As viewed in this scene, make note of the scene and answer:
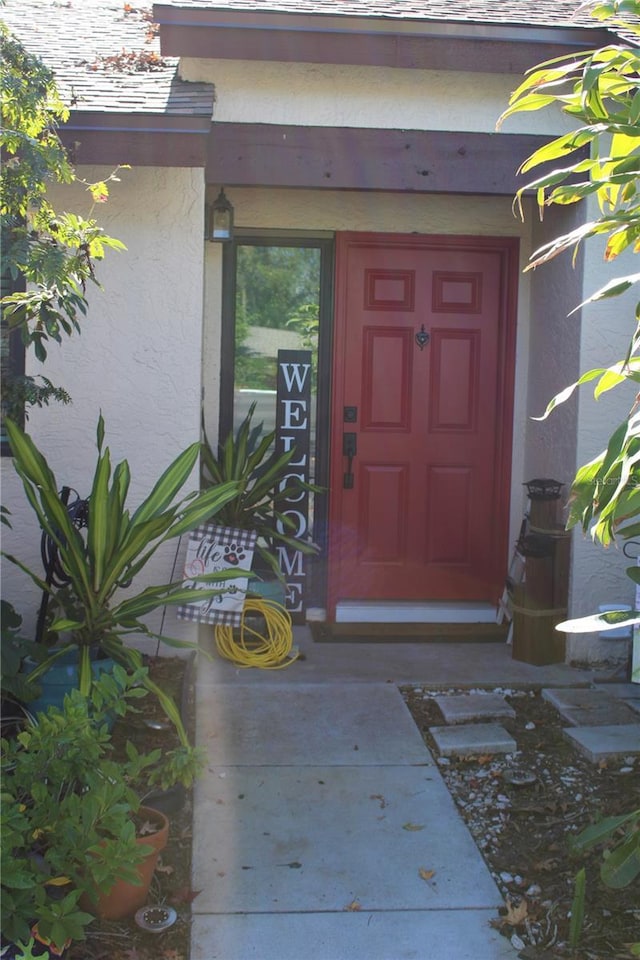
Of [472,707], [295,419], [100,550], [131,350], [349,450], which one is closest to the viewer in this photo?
[100,550]

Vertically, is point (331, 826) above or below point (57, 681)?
below

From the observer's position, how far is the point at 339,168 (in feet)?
18.1

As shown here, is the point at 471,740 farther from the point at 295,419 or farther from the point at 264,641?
the point at 295,419

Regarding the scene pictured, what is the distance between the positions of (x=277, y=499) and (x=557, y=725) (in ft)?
7.02

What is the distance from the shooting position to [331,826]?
153 inches

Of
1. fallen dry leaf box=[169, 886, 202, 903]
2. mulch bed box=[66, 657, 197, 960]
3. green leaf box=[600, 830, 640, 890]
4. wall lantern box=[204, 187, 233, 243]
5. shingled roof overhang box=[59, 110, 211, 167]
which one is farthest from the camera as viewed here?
wall lantern box=[204, 187, 233, 243]

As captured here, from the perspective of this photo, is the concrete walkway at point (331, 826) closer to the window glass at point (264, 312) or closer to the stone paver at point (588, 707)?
the stone paver at point (588, 707)

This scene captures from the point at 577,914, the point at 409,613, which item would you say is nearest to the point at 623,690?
the point at 409,613

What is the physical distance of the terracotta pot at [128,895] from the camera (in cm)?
306

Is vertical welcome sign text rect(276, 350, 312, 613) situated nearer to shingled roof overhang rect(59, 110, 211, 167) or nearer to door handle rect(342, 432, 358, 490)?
door handle rect(342, 432, 358, 490)

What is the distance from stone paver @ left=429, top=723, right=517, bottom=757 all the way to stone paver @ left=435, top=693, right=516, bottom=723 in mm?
138

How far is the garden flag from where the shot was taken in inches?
211

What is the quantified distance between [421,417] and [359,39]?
7.90 feet

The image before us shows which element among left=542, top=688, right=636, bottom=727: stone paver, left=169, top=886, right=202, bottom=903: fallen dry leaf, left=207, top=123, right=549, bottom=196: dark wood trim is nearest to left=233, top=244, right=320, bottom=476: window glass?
left=207, top=123, right=549, bottom=196: dark wood trim
